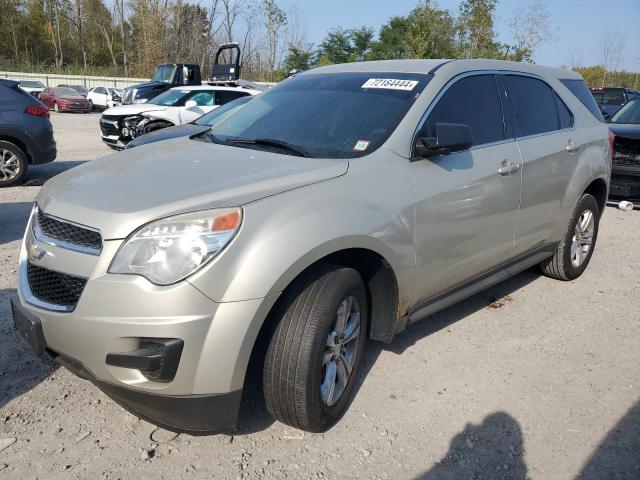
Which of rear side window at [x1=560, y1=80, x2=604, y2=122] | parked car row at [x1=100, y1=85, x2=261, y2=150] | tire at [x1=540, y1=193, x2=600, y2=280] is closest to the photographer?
tire at [x1=540, y1=193, x2=600, y2=280]

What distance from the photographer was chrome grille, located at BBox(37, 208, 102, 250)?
2.29m

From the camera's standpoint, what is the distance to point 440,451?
2.68 metres

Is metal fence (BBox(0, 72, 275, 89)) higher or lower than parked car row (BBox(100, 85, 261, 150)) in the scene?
lower

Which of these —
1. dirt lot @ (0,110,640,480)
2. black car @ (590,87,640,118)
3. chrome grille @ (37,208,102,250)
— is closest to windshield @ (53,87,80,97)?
black car @ (590,87,640,118)

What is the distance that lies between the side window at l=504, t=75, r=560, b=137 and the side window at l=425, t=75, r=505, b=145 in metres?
0.23

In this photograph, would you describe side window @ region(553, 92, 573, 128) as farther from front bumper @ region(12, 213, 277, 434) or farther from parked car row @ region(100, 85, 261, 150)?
parked car row @ region(100, 85, 261, 150)

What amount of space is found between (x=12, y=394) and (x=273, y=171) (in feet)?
6.12

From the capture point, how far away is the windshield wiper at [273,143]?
9.89 feet

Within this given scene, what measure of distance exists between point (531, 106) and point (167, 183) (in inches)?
116

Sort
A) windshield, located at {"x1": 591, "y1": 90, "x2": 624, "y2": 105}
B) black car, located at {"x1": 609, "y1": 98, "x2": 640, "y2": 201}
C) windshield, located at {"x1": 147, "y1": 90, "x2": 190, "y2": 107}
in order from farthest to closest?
windshield, located at {"x1": 591, "y1": 90, "x2": 624, "y2": 105} < windshield, located at {"x1": 147, "y1": 90, "x2": 190, "y2": 107} < black car, located at {"x1": 609, "y1": 98, "x2": 640, "y2": 201}

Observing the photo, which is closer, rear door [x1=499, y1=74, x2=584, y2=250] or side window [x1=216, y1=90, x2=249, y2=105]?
rear door [x1=499, y1=74, x2=584, y2=250]

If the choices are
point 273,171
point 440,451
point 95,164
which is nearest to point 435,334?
point 440,451

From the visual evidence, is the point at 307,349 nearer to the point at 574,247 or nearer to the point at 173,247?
the point at 173,247

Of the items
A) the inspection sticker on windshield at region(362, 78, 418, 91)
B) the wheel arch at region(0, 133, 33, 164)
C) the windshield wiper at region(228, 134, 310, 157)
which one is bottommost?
the wheel arch at region(0, 133, 33, 164)
